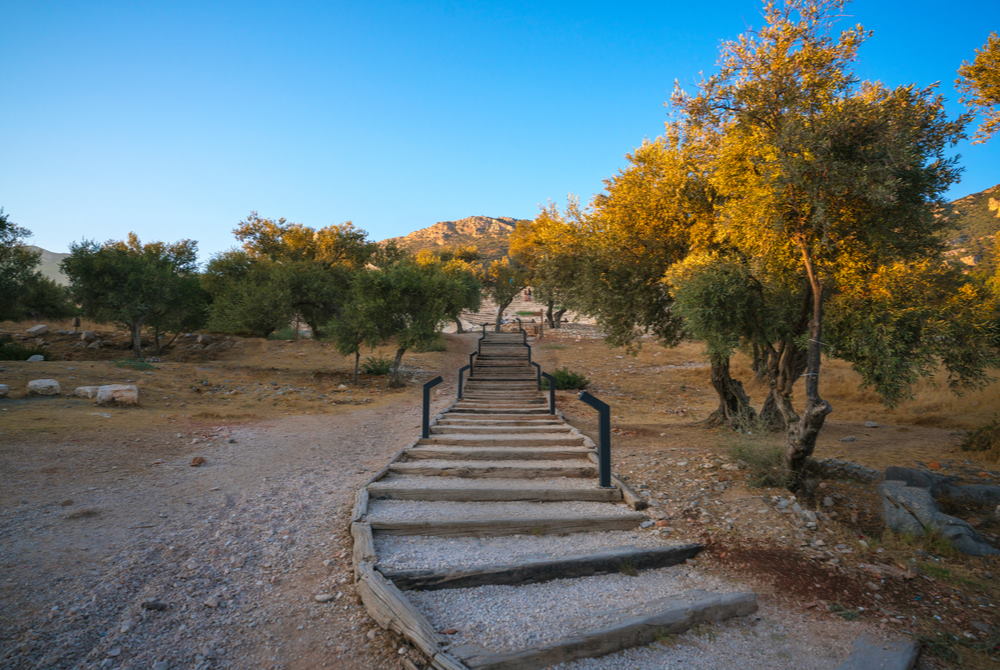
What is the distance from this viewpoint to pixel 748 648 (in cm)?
388

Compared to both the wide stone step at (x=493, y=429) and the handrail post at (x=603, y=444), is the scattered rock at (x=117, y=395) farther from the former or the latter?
the handrail post at (x=603, y=444)

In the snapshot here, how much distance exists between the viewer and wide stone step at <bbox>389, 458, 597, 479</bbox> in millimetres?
7594

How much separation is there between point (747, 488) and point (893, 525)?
166 centimetres

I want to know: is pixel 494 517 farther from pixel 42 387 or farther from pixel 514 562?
pixel 42 387

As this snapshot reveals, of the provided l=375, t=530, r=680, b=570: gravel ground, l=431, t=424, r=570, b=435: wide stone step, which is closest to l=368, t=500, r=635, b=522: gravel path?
l=375, t=530, r=680, b=570: gravel ground

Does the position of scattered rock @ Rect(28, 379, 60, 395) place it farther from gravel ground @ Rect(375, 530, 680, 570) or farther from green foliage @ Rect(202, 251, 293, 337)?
green foliage @ Rect(202, 251, 293, 337)

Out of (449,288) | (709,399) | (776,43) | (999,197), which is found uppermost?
(999,197)

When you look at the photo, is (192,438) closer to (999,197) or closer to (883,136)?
(883,136)

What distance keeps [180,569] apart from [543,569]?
3.65 meters

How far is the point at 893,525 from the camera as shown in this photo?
596 centimetres

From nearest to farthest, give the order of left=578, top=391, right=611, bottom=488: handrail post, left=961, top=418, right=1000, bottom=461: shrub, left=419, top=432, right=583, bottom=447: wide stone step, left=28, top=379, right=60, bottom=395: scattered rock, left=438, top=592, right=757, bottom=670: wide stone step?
left=438, top=592, right=757, bottom=670: wide stone step < left=578, top=391, right=611, bottom=488: handrail post < left=419, top=432, right=583, bottom=447: wide stone step < left=961, top=418, right=1000, bottom=461: shrub < left=28, top=379, right=60, bottom=395: scattered rock

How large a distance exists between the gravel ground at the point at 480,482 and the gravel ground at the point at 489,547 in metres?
1.26

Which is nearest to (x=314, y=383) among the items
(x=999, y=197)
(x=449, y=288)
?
(x=449, y=288)

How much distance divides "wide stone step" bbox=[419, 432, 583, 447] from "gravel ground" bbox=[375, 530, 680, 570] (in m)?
3.50
